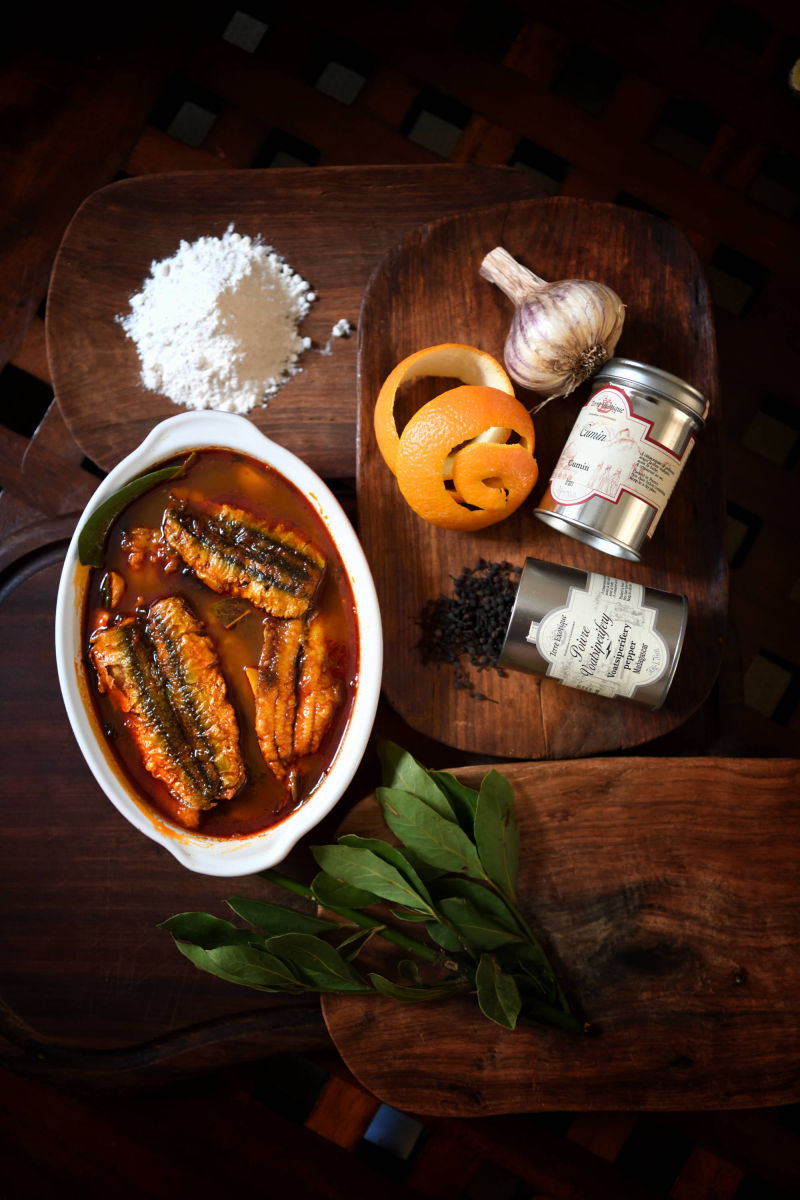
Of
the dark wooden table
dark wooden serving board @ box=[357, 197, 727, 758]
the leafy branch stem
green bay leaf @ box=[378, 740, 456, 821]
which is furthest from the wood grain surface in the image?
the leafy branch stem

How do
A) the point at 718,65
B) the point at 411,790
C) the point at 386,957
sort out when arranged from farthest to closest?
the point at 718,65
the point at 386,957
the point at 411,790

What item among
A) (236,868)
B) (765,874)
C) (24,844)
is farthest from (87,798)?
(765,874)

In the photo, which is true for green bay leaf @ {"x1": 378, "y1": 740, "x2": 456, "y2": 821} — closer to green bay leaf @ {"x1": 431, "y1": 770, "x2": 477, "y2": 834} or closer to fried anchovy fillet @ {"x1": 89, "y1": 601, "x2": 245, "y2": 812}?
green bay leaf @ {"x1": 431, "y1": 770, "x2": 477, "y2": 834}

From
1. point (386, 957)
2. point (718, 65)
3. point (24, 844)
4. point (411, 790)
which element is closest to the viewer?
point (411, 790)

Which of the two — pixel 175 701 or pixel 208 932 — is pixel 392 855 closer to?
pixel 208 932

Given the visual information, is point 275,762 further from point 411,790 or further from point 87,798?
point 87,798

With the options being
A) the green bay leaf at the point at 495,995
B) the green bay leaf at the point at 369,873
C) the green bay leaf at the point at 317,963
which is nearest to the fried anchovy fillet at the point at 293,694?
the green bay leaf at the point at 369,873
